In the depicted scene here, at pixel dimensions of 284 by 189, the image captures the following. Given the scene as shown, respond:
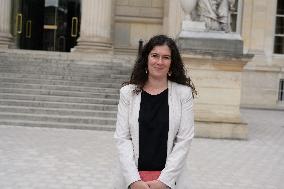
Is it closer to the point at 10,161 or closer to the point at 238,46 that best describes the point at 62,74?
the point at 238,46

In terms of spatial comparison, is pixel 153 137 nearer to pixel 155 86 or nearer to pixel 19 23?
pixel 155 86

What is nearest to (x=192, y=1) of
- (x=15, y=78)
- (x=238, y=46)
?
(x=238, y=46)

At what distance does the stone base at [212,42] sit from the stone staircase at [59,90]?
2.55 m

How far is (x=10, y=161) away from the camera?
8203mm

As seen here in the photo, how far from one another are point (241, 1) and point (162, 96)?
65.0 feet

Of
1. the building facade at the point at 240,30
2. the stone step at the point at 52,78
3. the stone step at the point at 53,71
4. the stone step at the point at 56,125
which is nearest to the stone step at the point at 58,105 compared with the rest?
the stone step at the point at 56,125

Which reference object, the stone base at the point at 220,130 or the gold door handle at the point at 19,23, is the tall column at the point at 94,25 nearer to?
the gold door handle at the point at 19,23

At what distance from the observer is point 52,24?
78.4 ft

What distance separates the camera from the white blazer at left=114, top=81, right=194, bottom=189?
10.7 feet

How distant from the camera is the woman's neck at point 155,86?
→ 3.41 metres

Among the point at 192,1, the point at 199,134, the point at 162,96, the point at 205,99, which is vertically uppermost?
the point at 192,1

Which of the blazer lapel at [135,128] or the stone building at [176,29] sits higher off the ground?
the stone building at [176,29]

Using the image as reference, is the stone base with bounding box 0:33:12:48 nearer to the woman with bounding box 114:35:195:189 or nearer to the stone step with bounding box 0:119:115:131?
the stone step with bounding box 0:119:115:131

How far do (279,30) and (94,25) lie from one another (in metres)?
8.63
